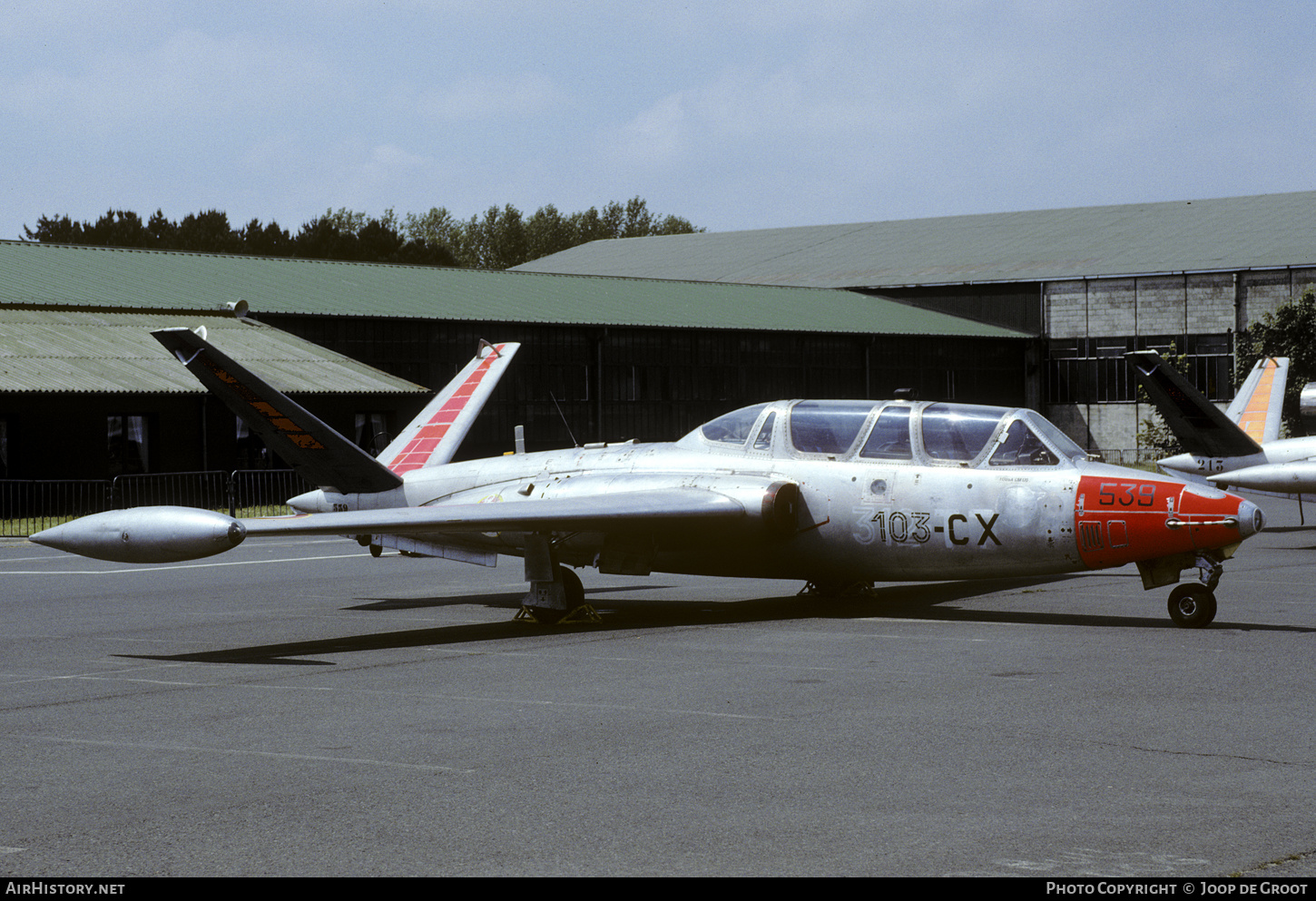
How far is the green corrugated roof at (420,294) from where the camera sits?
48.4 m

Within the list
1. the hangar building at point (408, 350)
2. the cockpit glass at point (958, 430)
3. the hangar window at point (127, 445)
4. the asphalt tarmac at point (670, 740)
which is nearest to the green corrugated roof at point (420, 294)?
the hangar building at point (408, 350)

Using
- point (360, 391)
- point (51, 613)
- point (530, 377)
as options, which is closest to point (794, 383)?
point (530, 377)

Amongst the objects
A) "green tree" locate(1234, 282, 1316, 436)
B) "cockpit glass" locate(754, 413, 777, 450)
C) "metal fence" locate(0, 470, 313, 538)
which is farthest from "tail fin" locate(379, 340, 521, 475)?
"green tree" locate(1234, 282, 1316, 436)

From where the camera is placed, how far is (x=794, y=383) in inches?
2510

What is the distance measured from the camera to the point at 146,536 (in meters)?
13.5

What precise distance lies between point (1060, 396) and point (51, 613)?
6058 cm

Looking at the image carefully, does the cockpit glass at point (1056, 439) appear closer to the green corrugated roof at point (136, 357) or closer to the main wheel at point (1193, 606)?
the main wheel at point (1193, 606)

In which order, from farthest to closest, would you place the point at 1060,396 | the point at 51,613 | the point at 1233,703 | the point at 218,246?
the point at 218,246, the point at 1060,396, the point at 51,613, the point at 1233,703

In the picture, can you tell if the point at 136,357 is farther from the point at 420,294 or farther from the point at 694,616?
the point at 694,616

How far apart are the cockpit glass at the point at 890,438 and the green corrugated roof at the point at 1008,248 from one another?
5359cm

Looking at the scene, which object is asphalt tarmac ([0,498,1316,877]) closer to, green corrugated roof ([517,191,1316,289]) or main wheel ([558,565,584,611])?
main wheel ([558,565,584,611])

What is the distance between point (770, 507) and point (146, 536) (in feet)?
21.0

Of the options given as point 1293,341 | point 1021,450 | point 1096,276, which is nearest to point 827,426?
point 1021,450
